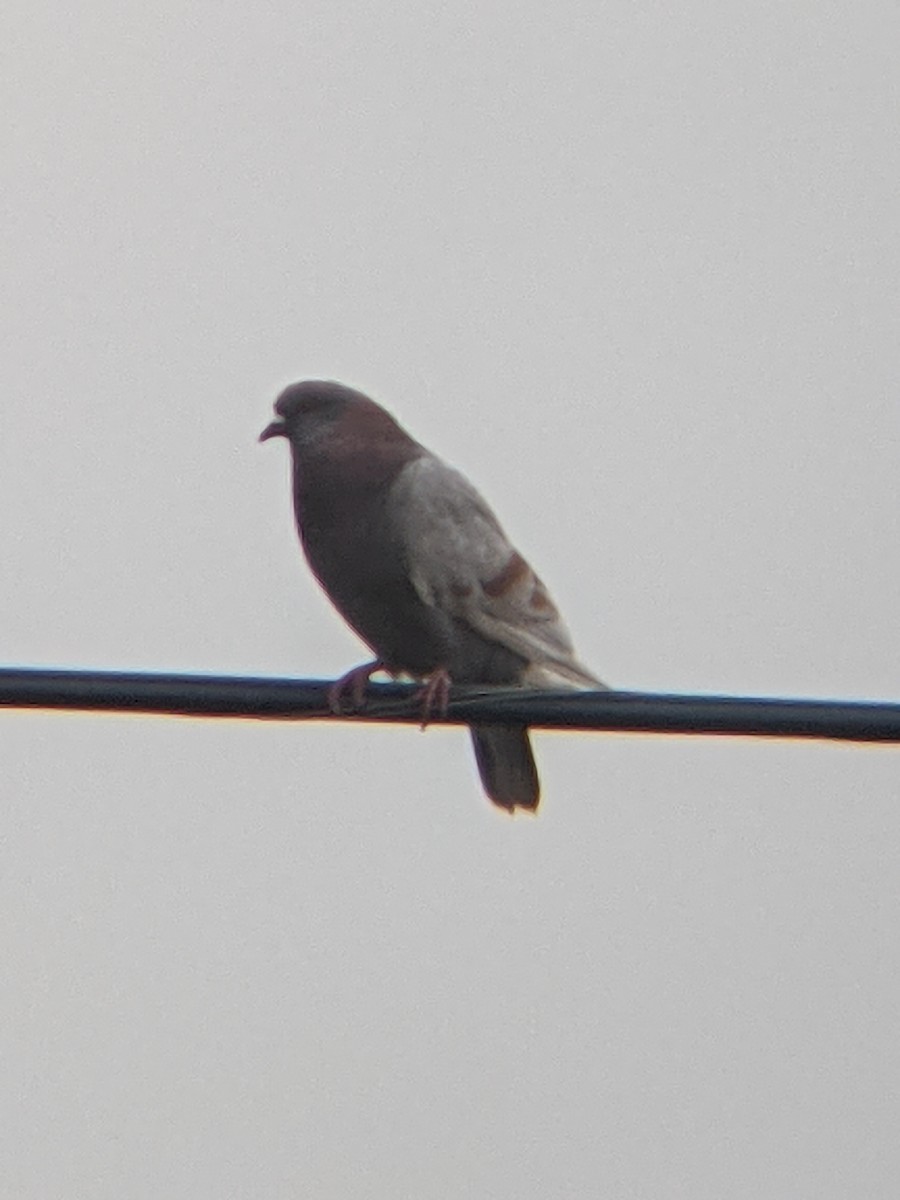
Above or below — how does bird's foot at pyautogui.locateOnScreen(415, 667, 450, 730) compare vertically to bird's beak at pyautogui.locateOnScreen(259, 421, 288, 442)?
below

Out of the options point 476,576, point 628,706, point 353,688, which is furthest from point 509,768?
point 628,706

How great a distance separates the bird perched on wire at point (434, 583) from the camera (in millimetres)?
7453

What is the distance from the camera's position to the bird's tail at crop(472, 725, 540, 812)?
771 cm

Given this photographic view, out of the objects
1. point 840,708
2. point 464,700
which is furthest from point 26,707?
point 840,708

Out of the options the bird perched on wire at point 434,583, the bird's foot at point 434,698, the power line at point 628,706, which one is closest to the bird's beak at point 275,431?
the bird perched on wire at point 434,583

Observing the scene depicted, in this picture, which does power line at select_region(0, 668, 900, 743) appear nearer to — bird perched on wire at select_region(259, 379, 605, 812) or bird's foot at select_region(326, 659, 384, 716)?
bird's foot at select_region(326, 659, 384, 716)

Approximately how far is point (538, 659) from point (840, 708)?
2726 mm

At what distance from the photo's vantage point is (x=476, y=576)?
7.49m

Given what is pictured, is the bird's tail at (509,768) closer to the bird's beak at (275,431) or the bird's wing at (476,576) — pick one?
the bird's wing at (476,576)

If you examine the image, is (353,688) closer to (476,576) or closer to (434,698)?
(434,698)

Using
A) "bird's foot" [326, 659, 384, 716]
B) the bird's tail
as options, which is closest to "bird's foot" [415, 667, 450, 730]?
"bird's foot" [326, 659, 384, 716]

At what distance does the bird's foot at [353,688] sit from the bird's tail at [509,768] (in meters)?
0.42

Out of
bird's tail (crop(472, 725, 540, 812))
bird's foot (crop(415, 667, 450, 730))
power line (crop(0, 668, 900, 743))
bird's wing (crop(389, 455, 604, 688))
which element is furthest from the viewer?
bird's tail (crop(472, 725, 540, 812))

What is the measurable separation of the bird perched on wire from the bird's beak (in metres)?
0.31
